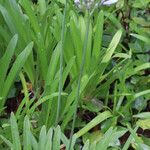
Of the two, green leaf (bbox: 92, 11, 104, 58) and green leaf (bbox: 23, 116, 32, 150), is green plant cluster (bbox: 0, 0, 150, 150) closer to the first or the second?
green leaf (bbox: 92, 11, 104, 58)

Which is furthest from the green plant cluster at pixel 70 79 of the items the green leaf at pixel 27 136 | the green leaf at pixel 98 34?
the green leaf at pixel 27 136

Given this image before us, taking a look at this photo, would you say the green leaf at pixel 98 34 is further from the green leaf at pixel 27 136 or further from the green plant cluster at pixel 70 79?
the green leaf at pixel 27 136

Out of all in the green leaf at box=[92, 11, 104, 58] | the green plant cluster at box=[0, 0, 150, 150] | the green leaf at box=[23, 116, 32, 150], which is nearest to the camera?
the green leaf at box=[23, 116, 32, 150]

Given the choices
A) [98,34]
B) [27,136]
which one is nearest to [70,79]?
[98,34]

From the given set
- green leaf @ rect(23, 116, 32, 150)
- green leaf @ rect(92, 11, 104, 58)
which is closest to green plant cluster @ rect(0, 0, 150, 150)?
green leaf @ rect(92, 11, 104, 58)

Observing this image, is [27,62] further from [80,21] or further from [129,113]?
[129,113]

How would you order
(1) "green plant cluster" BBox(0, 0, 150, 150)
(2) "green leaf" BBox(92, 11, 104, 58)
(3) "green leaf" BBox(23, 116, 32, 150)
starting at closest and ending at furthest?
1. (3) "green leaf" BBox(23, 116, 32, 150)
2. (1) "green plant cluster" BBox(0, 0, 150, 150)
3. (2) "green leaf" BBox(92, 11, 104, 58)

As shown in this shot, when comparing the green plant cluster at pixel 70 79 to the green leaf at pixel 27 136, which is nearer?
the green leaf at pixel 27 136

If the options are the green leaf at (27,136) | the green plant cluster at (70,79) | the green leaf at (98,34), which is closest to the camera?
the green leaf at (27,136)

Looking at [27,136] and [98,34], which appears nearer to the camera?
[27,136]

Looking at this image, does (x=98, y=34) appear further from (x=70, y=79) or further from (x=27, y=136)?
(x=27, y=136)

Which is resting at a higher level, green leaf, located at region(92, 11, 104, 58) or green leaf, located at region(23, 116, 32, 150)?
green leaf, located at region(92, 11, 104, 58)

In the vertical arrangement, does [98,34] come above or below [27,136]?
above
